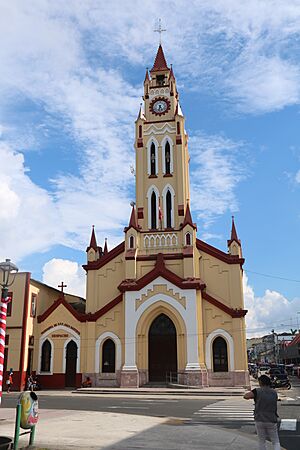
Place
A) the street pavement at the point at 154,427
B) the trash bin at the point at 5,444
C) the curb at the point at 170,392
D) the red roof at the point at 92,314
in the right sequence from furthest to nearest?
the red roof at the point at 92,314
the curb at the point at 170,392
the street pavement at the point at 154,427
the trash bin at the point at 5,444

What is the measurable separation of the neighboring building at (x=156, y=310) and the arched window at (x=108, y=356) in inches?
2.9

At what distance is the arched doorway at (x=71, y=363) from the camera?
121 ft

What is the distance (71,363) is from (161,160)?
18.4 metres

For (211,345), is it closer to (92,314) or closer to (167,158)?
(92,314)

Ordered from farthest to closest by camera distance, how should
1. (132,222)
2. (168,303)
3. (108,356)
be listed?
(132,222) < (108,356) < (168,303)

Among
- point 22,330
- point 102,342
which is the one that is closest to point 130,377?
point 102,342

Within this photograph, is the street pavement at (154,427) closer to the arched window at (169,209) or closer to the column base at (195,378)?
A: the column base at (195,378)

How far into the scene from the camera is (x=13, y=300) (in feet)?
122

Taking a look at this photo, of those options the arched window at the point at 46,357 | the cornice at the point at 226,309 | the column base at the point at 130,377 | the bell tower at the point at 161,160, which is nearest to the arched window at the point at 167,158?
the bell tower at the point at 161,160

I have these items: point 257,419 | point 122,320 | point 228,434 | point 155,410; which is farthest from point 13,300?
point 257,419

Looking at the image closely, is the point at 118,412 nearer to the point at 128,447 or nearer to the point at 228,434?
the point at 228,434

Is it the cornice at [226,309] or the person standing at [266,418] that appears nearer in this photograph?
the person standing at [266,418]

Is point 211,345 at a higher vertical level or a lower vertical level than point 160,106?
lower

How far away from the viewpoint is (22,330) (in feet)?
119
